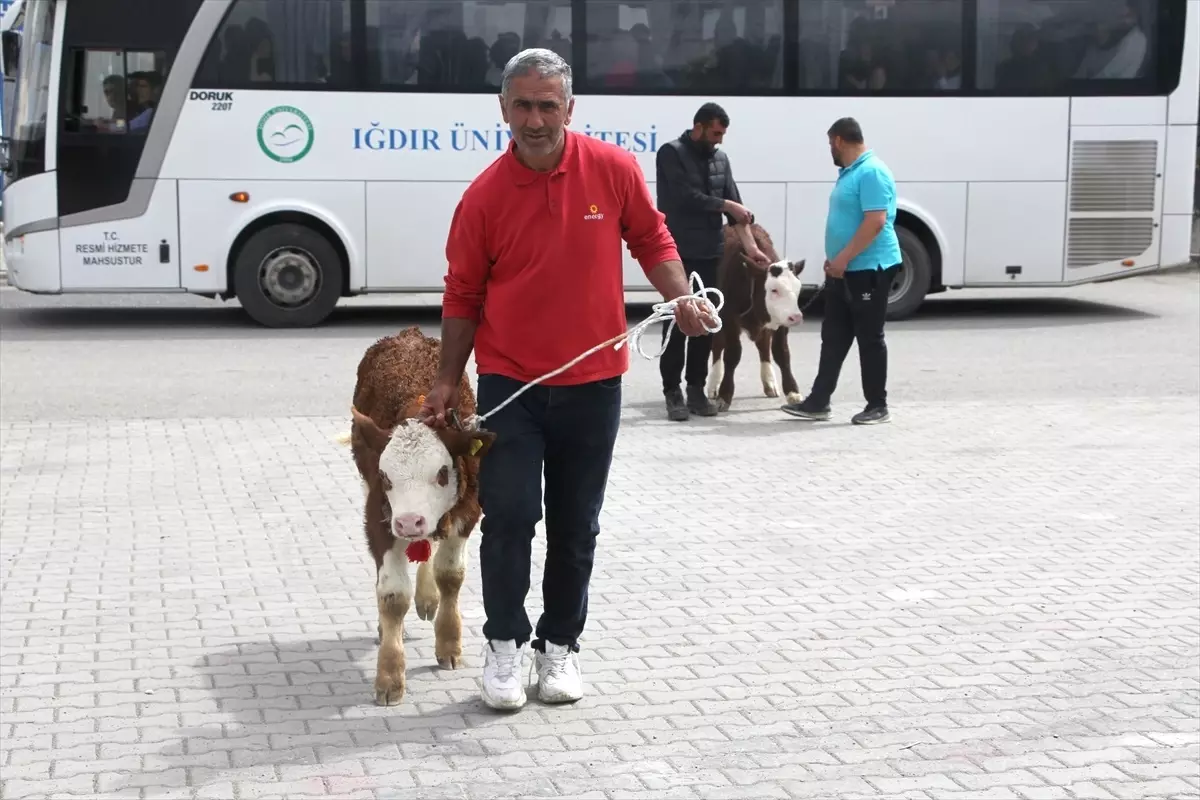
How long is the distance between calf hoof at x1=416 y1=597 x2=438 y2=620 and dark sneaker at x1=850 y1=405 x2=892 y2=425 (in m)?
5.27

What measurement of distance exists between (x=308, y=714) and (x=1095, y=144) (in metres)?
13.5

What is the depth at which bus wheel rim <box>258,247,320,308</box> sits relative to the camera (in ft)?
52.7

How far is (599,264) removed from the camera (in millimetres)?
5031

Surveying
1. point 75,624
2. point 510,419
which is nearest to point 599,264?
point 510,419

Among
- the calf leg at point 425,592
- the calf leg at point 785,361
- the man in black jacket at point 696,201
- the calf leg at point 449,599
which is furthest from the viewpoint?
the calf leg at point 785,361

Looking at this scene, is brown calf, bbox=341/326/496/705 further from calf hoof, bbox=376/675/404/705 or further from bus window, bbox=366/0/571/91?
bus window, bbox=366/0/571/91

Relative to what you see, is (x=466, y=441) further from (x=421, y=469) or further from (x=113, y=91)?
(x=113, y=91)

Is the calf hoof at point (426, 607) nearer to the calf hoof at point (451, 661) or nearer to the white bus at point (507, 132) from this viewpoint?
the calf hoof at point (451, 661)

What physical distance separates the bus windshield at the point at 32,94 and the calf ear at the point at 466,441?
38.5 feet

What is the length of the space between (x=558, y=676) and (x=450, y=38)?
38.1 feet

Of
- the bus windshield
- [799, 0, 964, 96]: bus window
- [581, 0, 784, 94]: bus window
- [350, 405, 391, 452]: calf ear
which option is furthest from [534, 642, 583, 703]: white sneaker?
[799, 0, 964, 96]: bus window

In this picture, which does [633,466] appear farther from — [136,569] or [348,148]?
[348,148]

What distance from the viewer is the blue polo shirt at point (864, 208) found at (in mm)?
10398

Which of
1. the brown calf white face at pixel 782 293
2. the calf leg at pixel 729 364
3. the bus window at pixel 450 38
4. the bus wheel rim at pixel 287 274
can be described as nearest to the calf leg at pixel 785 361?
the brown calf white face at pixel 782 293
